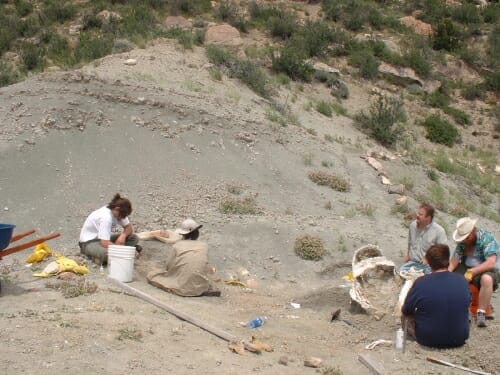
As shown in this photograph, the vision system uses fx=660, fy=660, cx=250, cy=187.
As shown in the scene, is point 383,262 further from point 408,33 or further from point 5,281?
point 408,33

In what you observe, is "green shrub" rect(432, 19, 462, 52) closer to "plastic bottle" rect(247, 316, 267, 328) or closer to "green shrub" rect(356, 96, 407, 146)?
"green shrub" rect(356, 96, 407, 146)

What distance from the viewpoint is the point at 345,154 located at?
44.4 feet

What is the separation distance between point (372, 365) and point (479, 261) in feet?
5.97

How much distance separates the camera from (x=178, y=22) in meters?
21.0

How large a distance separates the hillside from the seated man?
6.0 inches

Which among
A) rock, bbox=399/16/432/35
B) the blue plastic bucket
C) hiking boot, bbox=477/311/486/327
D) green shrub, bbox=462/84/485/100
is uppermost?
the blue plastic bucket

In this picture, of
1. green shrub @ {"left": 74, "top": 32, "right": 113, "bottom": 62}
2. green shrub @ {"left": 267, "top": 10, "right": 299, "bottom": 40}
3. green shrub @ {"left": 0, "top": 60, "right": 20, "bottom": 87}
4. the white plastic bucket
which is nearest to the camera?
the white plastic bucket

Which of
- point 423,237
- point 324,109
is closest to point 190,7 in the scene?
point 324,109

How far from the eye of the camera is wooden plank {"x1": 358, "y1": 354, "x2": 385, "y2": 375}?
5.17 m

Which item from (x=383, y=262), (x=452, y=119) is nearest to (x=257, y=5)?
(x=452, y=119)

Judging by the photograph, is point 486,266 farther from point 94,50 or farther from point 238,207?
point 94,50

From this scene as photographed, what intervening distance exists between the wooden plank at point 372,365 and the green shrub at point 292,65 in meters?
13.5

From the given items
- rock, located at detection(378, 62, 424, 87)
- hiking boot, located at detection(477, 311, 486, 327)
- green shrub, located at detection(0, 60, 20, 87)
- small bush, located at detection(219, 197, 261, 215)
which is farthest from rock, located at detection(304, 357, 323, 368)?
rock, located at detection(378, 62, 424, 87)

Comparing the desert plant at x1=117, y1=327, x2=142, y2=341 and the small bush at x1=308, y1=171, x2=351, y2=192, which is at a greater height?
the desert plant at x1=117, y1=327, x2=142, y2=341
